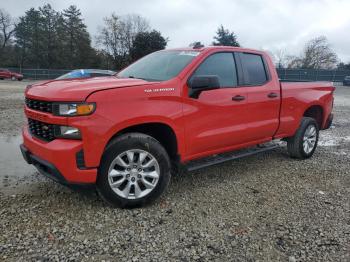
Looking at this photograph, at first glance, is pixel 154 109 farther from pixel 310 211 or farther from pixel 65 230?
pixel 310 211

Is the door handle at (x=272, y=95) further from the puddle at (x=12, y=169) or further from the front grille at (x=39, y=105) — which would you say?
the puddle at (x=12, y=169)

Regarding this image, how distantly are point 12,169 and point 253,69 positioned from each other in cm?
388

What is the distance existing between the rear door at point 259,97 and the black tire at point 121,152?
158 cm

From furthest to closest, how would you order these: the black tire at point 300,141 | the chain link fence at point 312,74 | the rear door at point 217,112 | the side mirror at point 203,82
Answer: the chain link fence at point 312,74, the black tire at point 300,141, the rear door at point 217,112, the side mirror at point 203,82

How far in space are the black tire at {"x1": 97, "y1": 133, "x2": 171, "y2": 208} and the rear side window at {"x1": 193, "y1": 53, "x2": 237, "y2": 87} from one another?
111 cm

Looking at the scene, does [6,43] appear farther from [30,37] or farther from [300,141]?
[300,141]

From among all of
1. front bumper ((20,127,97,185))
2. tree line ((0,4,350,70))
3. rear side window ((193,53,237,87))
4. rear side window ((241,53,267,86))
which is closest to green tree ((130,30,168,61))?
tree line ((0,4,350,70))

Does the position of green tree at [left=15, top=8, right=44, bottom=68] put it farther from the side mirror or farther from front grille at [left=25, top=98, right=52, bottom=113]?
the side mirror

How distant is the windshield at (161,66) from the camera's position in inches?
164

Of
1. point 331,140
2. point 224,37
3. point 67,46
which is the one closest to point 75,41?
point 67,46

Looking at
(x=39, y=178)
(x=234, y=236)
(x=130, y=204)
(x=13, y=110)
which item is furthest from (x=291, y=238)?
(x=13, y=110)

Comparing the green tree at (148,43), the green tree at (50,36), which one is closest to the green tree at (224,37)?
the green tree at (148,43)

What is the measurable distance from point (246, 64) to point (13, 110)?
9115mm

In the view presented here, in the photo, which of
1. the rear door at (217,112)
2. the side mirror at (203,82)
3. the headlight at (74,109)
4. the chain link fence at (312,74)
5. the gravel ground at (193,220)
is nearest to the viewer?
the gravel ground at (193,220)
